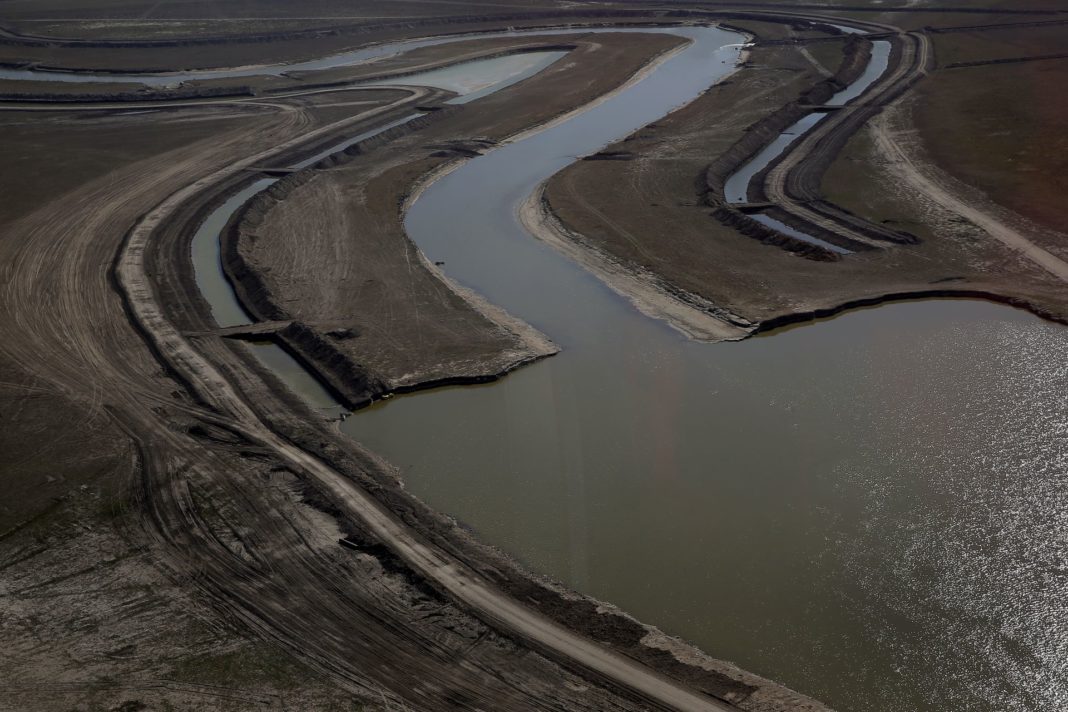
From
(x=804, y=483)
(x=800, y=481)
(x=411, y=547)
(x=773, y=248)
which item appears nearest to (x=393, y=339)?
(x=411, y=547)

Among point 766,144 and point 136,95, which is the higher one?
point 136,95

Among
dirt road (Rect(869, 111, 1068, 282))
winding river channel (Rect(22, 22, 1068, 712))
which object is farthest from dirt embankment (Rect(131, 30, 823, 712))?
dirt road (Rect(869, 111, 1068, 282))

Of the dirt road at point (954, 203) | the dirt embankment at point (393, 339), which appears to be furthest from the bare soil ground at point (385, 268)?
the dirt road at point (954, 203)

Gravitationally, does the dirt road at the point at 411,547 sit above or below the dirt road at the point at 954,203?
below

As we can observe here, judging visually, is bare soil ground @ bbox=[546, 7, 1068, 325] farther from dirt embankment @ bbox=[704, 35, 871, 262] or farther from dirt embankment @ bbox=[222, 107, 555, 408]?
dirt embankment @ bbox=[222, 107, 555, 408]

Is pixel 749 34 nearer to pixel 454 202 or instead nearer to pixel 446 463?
pixel 454 202

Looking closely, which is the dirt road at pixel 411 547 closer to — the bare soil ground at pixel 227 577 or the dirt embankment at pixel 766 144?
the bare soil ground at pixel 227 577

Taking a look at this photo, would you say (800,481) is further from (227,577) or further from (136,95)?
(136,95)
